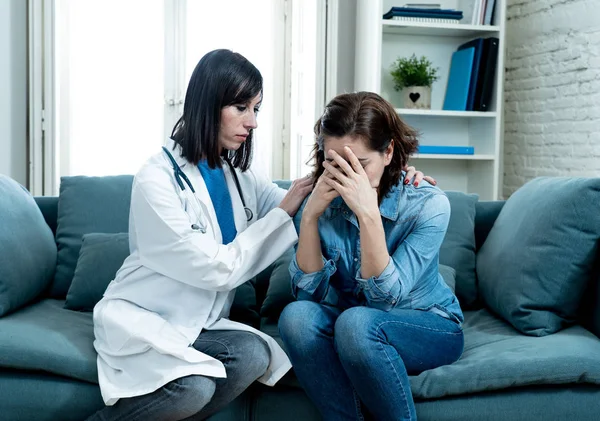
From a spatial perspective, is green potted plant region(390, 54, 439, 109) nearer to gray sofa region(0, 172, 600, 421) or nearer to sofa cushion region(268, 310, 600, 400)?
gray sofa region(0, 172, 600, 421)

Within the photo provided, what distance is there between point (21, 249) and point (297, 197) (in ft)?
2.86

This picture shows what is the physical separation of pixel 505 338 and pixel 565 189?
1.52ft

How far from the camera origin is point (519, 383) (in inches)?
71.9

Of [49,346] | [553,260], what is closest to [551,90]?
[553,260]

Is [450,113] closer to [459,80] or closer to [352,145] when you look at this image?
[459,80]

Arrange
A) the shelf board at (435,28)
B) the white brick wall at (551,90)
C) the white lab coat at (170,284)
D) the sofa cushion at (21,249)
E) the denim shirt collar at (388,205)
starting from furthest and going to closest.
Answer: the shelf board at (435,28)
the white brick wall at (551,90)
the sofa cushion at (21,249)
the denim shirt collar at (388,205)
the white lab coat at (170,284)

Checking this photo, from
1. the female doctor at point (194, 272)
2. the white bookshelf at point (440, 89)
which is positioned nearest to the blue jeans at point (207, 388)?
the female doctor at point (194, 272)

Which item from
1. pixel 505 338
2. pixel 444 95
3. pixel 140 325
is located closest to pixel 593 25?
pixel 444 95

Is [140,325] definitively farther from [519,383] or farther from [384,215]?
[519,383]

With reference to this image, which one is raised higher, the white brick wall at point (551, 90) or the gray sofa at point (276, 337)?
the white brick wall at point (551, 90)

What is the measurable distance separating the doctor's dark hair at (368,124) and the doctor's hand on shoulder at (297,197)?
0.42 ft

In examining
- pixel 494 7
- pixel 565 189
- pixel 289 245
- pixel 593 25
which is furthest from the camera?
pixel 494 7

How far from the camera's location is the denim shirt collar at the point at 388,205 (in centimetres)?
189

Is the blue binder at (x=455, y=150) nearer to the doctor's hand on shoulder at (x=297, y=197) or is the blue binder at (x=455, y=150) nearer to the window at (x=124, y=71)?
the window at (x=124, y=71)
